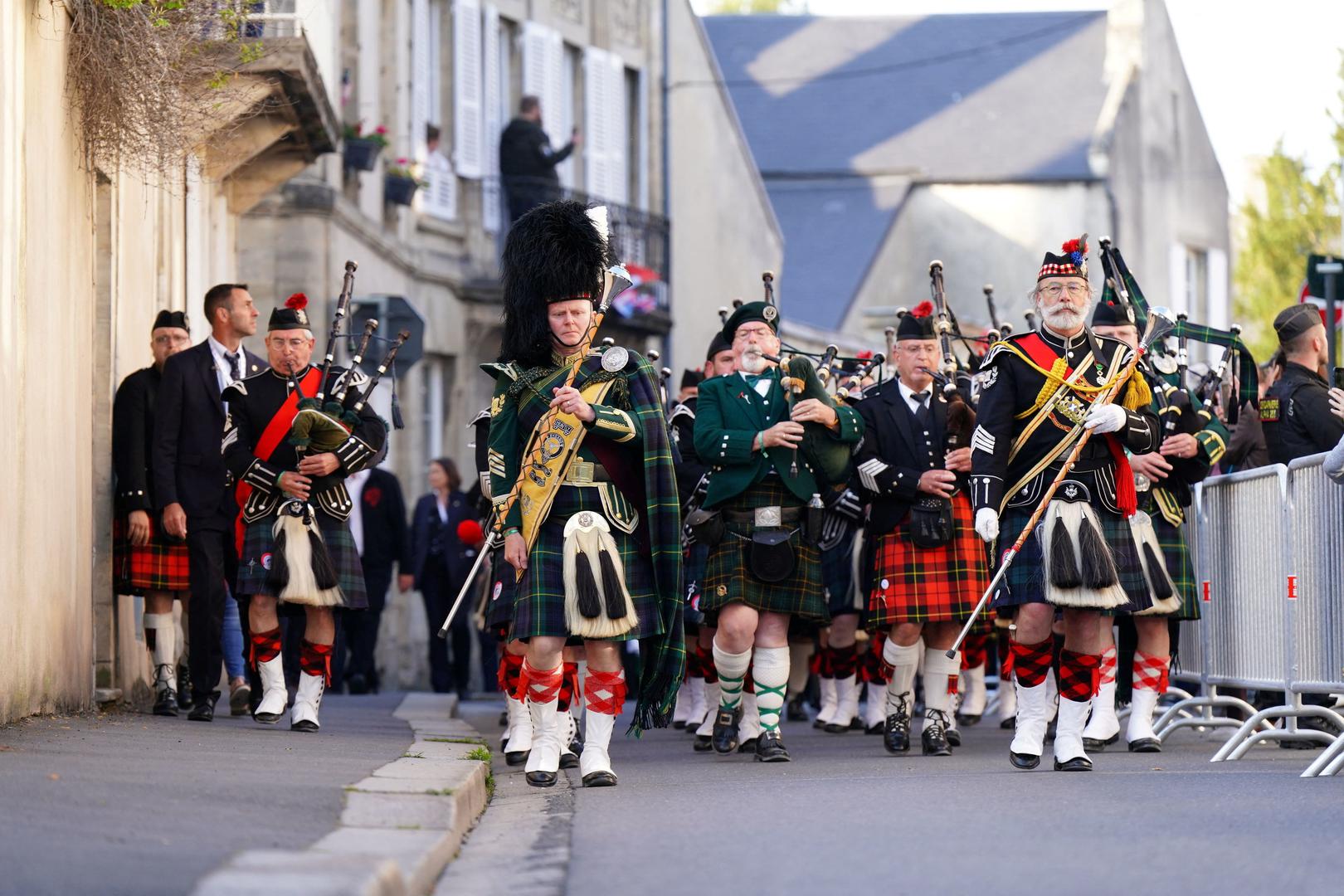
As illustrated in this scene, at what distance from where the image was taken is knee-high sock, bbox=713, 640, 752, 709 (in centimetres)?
1104

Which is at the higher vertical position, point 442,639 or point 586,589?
point 586,589

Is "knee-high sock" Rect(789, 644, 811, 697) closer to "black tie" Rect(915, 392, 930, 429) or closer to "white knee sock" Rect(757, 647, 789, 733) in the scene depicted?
"black tie" Rect(915, 392, 930, 429)

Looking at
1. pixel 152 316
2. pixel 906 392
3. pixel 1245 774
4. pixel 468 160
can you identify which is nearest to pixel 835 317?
pixel 468 160

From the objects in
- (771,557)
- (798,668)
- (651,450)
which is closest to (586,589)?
(651,450)

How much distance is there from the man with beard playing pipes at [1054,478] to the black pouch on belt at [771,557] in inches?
51.9

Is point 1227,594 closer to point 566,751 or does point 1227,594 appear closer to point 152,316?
point 566,751

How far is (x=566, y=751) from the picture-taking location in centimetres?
1061

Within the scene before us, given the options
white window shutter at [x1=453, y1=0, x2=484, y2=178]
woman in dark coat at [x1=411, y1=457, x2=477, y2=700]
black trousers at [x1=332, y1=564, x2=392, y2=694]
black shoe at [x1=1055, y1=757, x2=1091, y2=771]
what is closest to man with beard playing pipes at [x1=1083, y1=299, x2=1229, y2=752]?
black shoe at [x1=1055, y1=757, x2=1091, y2=771]

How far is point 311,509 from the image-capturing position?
11.6m

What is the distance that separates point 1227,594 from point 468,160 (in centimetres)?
1626

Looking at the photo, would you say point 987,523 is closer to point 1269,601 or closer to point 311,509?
point 1269,601

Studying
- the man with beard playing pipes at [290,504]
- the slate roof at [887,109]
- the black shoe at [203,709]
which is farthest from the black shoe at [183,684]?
the slate roof at [887,109]

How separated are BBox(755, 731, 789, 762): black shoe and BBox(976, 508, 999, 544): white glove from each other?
1.67 metres

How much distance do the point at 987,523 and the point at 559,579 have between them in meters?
1.67
